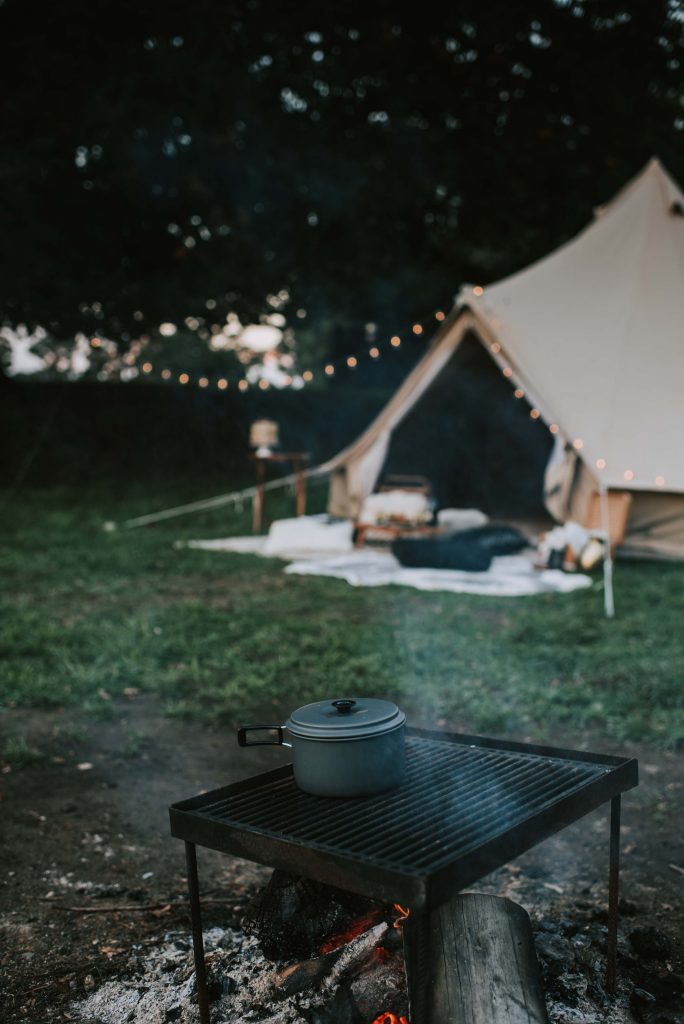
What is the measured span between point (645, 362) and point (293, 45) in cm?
700

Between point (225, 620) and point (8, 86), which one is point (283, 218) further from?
point (225, 620)

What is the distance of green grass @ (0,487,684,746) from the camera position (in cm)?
347

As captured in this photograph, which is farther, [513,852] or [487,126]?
[487,126]

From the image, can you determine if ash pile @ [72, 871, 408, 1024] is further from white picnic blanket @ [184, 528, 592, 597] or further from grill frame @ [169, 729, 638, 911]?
white picnic blanket @ [184, 528, 592, 597]

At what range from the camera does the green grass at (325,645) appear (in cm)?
347

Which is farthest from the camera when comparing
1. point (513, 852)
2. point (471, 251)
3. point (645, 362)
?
point (471, 251)

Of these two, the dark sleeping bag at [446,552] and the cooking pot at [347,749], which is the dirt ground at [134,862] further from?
the dark sleeping bag at [446,552]

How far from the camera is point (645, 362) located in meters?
6.77

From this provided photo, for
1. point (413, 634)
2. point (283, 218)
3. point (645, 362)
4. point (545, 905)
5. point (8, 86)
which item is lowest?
point (545, 905)

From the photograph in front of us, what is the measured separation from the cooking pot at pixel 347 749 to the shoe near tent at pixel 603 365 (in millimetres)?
4943

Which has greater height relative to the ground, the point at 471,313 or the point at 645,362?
the point at 471,313

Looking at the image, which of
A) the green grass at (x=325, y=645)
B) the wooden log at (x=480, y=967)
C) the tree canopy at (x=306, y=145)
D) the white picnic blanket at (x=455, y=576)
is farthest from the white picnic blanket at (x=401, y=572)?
the tree canopy at (x=306, y=145)

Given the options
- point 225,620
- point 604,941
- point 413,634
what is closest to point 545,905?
point 604,941

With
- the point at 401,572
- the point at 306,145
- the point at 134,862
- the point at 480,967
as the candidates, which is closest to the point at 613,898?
the point at 480,967
